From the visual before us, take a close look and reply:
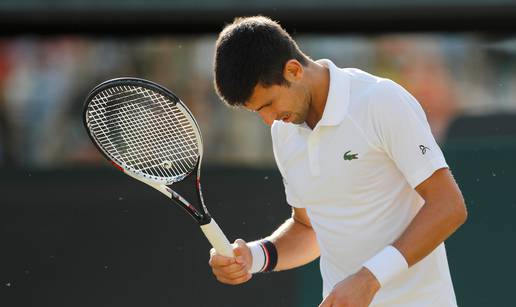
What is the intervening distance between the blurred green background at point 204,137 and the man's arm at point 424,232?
2.29 meters

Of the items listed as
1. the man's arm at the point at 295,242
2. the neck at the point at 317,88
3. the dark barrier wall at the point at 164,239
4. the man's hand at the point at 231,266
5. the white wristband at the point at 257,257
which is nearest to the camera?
the neck at the point at 317,88

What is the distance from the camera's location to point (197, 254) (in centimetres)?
498

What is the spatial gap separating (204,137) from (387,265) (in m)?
3.68

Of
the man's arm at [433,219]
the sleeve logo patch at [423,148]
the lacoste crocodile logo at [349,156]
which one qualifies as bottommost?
the man's arm at [433,219]

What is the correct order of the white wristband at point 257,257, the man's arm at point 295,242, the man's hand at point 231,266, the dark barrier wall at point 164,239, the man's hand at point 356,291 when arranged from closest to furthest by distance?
the man's hand at point 356,291, the man's hand at point 231,266, the white wristband at point 257,257, the man's arm at point 295,242, the dark barrier wall at point 164,239

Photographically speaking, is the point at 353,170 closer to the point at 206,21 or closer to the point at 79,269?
the point at 79,269

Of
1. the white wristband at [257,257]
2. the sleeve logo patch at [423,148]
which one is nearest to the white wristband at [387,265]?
the sleeve logo patch at [423,148]

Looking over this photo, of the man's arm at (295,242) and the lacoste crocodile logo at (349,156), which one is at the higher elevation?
the lacoste crocodile logo at (349,156)

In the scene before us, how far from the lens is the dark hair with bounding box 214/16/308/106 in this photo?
2633 millimetres

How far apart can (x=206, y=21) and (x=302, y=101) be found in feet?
14.6

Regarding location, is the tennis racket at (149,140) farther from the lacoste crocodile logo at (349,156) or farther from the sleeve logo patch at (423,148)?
the sleeve logo patch at (423,148)

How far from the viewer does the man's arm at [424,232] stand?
2551 millimetres

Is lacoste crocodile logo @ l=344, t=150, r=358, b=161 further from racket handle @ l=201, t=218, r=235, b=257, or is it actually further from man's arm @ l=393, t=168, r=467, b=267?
racket handle @ l=201, t=218, r=235, b=257

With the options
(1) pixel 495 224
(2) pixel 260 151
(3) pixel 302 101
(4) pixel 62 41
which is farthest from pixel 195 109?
(3) pixel 302 101
